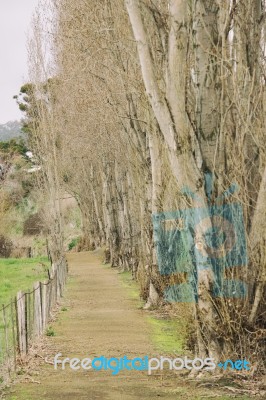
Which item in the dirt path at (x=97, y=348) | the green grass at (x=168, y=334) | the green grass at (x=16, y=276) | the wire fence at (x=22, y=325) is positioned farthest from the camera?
the green grass at (x=16, y=276)

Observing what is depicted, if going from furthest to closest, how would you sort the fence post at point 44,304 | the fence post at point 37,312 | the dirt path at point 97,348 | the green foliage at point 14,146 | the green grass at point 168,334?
the green foliage at point 14,146 → the fence post at point 44,304 → the fence post at point 37,312 → the green grass at point 168,334 → the dirt path at point 97,348

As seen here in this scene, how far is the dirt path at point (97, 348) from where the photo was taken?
8.38 meters

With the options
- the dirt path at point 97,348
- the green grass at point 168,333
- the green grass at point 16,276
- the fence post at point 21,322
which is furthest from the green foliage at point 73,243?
the fence post at point 21,322

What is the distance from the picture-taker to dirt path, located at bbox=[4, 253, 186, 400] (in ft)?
27.5

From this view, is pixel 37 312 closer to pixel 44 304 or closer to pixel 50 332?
pixel 50 332

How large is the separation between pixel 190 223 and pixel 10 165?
1927 inches

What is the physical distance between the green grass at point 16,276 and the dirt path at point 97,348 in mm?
1953

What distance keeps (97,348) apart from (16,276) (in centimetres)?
1810

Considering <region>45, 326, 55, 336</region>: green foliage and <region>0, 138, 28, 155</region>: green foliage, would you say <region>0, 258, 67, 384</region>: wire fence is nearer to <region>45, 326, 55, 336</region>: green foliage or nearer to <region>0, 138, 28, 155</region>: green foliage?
<region>45, 326, 55, 336</region>: green foliage

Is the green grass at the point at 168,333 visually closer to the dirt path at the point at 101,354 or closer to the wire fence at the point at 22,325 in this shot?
the dirt path at the point at 101,354

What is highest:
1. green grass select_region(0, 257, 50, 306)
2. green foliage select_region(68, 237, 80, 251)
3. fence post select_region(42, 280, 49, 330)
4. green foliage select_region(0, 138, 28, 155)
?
green foliage select_region(0, 138, 28, 155)

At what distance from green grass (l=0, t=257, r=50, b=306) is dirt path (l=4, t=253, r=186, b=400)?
195cm

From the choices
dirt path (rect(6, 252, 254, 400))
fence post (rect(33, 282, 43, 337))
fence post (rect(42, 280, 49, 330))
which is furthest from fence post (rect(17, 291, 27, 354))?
fence post (rect(42, 280, 49, 330))

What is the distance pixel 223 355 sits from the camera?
8625 mm
